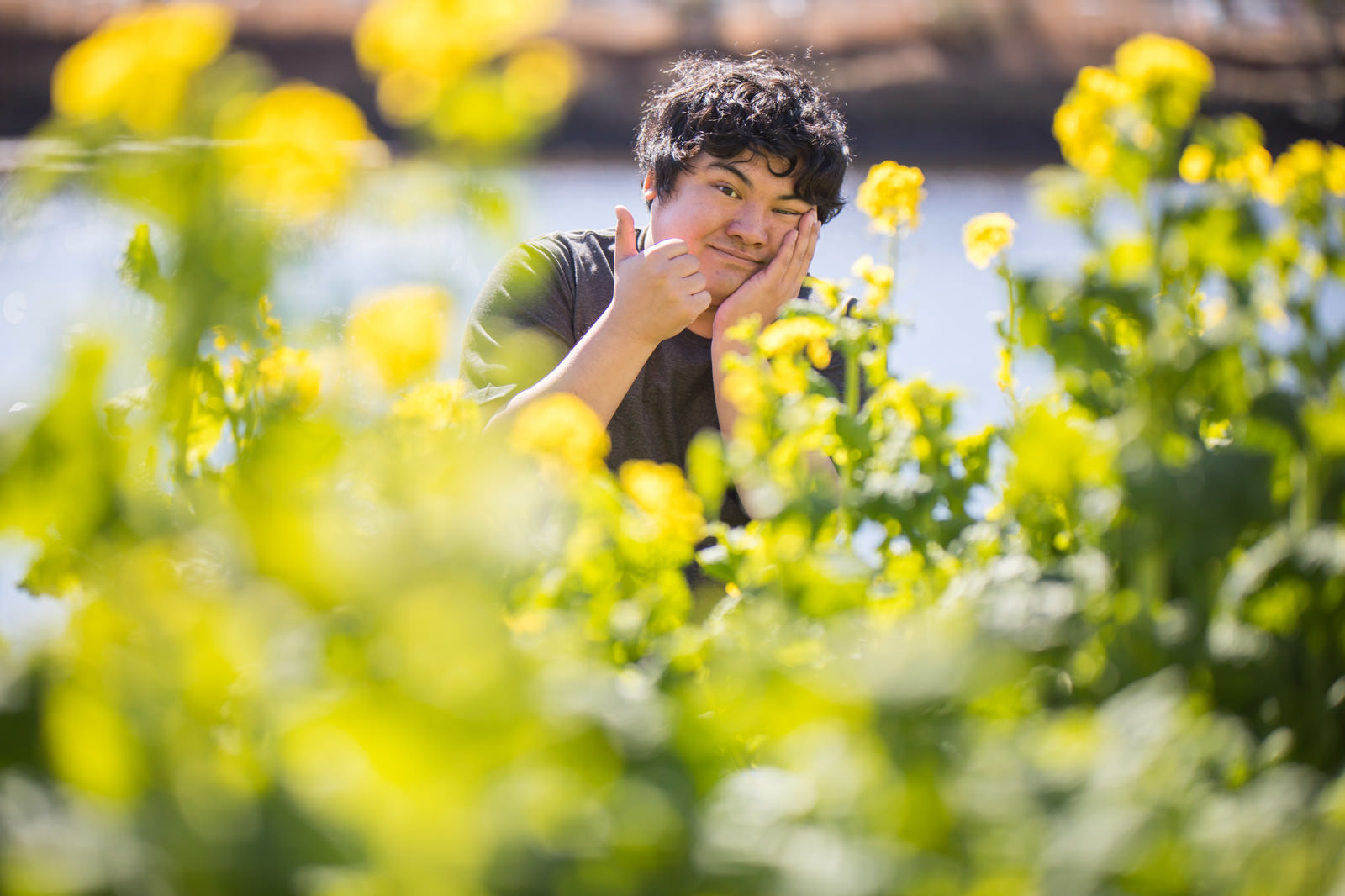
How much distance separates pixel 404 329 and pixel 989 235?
2.61ft

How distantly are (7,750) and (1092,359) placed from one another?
0.64 m

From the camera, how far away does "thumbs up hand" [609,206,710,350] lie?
5.22 ft

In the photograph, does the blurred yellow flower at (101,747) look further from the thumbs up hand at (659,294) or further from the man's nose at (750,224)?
the man's nose at (750,224)

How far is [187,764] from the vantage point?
1.35 ft

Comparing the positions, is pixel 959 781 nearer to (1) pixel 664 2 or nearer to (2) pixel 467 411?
(2) pixel 467 411

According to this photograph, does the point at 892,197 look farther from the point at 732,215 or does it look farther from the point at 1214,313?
the point at 732,215

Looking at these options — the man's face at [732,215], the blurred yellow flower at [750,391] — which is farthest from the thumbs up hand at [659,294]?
the blurred yellow flower at [750,391]

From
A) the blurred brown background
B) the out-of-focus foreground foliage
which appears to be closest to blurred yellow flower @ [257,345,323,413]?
the out-of-focus foreground foliage

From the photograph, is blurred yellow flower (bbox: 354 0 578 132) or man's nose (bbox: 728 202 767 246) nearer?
blurred yellow flower (bbox: 354 0 578 132)

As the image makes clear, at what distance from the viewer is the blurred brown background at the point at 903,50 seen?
7.35 metres

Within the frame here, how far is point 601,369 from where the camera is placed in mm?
1571

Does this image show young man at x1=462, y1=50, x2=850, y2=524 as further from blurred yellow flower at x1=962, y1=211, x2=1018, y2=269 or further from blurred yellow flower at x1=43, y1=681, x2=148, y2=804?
blurred yellow flower at x1=43, y1=681, x2=148, y2=804

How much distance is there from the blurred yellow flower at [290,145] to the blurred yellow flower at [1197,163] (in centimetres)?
54

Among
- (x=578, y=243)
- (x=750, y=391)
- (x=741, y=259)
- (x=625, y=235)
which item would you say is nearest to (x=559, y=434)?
(x=750, y=391)
